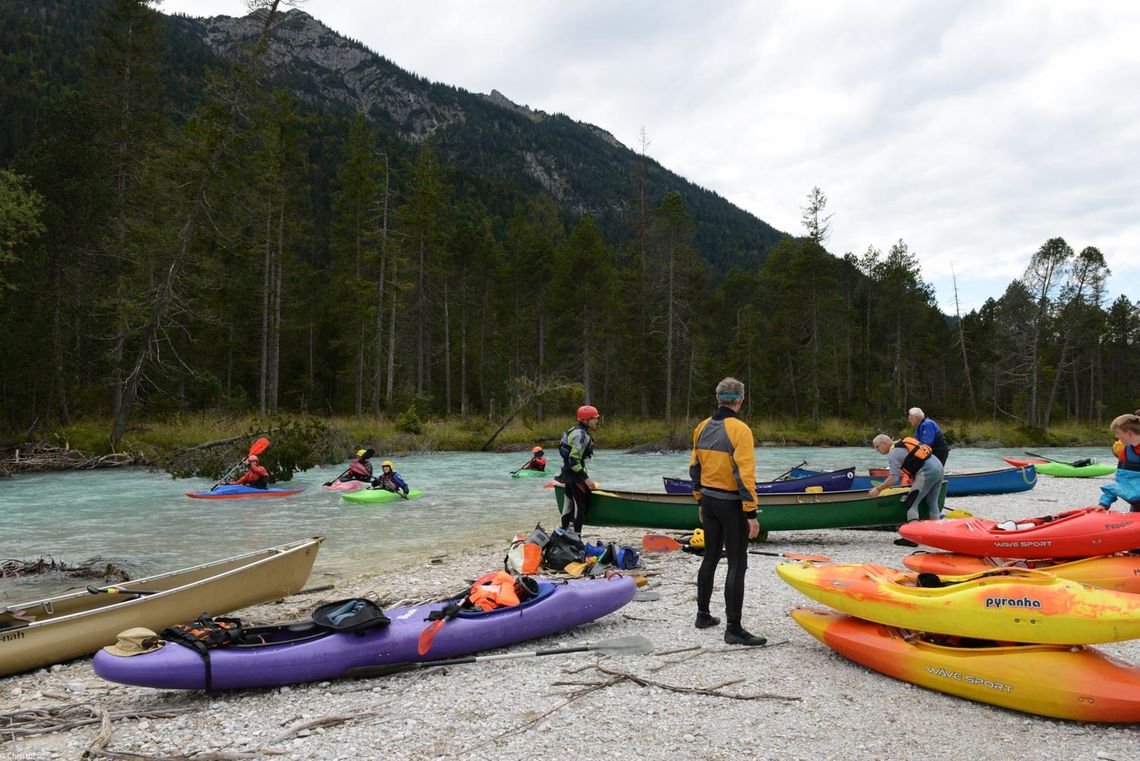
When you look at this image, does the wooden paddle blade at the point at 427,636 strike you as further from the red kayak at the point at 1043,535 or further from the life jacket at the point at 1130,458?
the life jacket at the point at 1130,458

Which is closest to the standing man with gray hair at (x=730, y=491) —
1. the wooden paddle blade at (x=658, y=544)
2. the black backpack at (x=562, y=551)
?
the black backpack at (x=562, y=551)

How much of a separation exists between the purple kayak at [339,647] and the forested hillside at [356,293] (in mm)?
18228

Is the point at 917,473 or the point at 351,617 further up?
the point at 917,473

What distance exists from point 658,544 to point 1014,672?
5.23m

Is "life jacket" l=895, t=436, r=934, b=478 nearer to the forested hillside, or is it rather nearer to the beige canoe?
the beige canoe

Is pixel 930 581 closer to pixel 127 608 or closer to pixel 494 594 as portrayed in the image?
pixel 494 594

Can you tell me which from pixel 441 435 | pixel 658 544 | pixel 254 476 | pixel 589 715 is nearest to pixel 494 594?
pixel 589 715

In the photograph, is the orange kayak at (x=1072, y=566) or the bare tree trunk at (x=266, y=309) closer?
the orange kayak at (x=1072, y=566)

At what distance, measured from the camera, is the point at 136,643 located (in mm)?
4273

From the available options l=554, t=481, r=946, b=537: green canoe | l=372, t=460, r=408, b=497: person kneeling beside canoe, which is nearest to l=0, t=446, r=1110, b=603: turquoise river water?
l=372, t=460, r=408, b=497: person kneeling beside canoe

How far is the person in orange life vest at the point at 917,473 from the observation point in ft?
28.1

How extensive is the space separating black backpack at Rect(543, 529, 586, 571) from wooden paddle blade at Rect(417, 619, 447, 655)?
246cm

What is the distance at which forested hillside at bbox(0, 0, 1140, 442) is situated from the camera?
2158cm

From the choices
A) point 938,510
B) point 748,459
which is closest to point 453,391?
point 938,510
